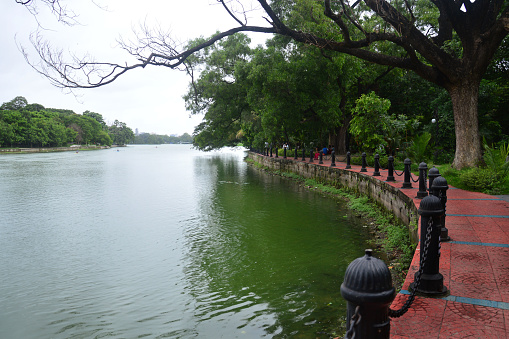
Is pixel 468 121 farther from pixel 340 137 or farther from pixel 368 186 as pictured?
pixel 340 137

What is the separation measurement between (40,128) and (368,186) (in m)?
86.5

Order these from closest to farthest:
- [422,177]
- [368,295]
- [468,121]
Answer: [368,295] → [422,177] → [468,121]

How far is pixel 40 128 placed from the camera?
81.4 m

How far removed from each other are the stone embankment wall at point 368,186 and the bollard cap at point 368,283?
15.3ft

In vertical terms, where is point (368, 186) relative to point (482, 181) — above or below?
below

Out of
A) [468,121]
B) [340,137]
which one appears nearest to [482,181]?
[468,121]

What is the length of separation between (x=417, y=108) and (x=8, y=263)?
23.1 metres

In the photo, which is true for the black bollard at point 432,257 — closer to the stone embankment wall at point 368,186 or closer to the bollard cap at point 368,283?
the bollard cap at point 368,283

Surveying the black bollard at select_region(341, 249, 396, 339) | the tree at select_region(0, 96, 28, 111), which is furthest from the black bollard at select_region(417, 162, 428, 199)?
the tree at select_region(0, 96, 28, 111)

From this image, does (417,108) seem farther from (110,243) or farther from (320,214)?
(110,243)

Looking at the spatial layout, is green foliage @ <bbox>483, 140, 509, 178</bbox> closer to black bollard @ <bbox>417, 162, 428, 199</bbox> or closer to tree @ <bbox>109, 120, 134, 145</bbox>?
black bollard @ <bbox>417, 162, 428, 199</bbox>

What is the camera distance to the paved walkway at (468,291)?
3054 millimetres

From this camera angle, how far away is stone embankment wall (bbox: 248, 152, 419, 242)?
317 inches

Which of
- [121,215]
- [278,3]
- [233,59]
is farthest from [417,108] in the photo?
[121,215]
